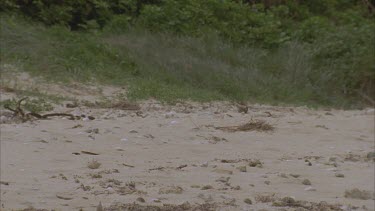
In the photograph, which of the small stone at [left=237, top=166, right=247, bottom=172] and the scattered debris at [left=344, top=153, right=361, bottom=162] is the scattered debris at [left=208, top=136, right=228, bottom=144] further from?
the small stone at [left=237, top=166, right=247, bottom=172]

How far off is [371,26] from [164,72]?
11.9 feet

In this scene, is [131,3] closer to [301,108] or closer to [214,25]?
[214,25]

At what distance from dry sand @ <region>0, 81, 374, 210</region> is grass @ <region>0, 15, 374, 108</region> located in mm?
1631

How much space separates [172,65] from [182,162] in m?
5.28

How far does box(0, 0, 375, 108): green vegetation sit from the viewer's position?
Answer: 1017cm

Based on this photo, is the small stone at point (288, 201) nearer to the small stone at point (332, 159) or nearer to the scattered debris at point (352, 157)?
the small stone at point (332, 159)

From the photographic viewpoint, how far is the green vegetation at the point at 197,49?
1017 centimetres

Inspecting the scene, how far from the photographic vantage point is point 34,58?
1002 centimetres

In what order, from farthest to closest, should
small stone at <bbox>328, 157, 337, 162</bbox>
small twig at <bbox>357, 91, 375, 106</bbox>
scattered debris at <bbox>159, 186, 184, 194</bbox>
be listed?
small twig at <bbox>357, 91, 375, 106</bbox> < small stone at <bbox>328, 157, 337, 162</bbox> < scattered debris at <bbox>159, 186, 184, 194</bbox>

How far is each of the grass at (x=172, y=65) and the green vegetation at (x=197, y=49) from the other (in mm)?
14

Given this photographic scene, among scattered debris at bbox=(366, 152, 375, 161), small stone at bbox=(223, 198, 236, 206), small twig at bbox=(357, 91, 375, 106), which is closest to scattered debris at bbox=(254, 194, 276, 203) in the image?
small stone at bbox=(223, 198, 236, 206)

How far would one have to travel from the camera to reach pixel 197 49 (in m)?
11.5

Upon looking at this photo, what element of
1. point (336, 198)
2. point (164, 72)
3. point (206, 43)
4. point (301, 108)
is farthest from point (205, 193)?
point (206, 43)

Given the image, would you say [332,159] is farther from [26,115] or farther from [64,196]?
[26,115]
